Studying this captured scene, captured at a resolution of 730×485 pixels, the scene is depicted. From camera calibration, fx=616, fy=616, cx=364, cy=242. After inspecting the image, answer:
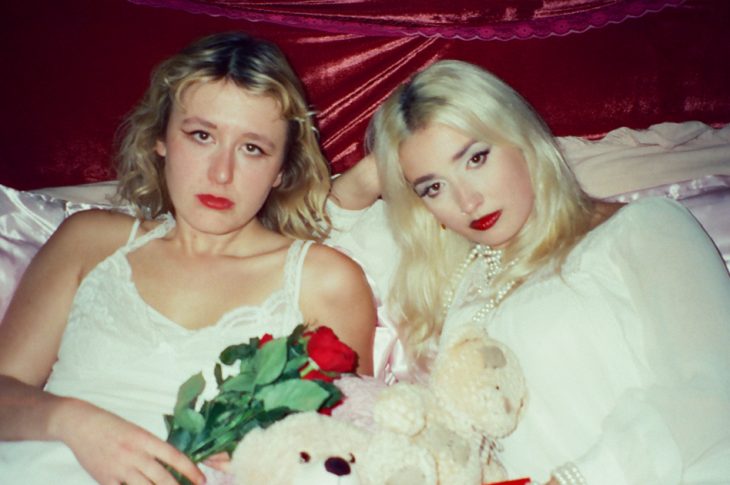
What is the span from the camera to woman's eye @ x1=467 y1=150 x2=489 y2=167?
160cm

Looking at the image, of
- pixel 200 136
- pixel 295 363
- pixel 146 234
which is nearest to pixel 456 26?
pixel 200 136

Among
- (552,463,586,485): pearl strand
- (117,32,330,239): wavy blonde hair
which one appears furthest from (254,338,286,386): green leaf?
(117,32,330,239): wavy blonde hair

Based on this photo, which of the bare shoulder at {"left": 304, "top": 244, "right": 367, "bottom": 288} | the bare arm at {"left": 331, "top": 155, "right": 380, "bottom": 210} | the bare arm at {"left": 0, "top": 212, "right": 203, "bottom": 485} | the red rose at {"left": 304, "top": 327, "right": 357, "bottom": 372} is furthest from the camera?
the bare arm at {"left": 331, "top": 155, "right": 380, "bottom": 210}

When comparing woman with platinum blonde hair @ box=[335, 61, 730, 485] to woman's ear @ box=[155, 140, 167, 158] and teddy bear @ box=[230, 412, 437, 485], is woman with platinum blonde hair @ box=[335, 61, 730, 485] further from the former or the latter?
woman's ear @ box=[155, 140, 167, 158]

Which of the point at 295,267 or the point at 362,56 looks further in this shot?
the point at 362,56

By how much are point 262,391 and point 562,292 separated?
0.87 metres

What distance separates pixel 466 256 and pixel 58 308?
1210 mm

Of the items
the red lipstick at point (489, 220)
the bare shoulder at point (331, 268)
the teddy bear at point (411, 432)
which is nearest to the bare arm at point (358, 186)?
the bare shoulder at point (331, 268)

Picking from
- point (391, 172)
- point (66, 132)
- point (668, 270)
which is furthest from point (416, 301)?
point (66, 132)

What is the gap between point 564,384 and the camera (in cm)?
146

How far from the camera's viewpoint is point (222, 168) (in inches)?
62.9

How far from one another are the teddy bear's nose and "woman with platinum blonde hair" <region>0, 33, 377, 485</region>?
704 mm

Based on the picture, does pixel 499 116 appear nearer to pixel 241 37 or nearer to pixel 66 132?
pixel 241 37

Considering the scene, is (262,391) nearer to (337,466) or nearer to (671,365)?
(337,466)
